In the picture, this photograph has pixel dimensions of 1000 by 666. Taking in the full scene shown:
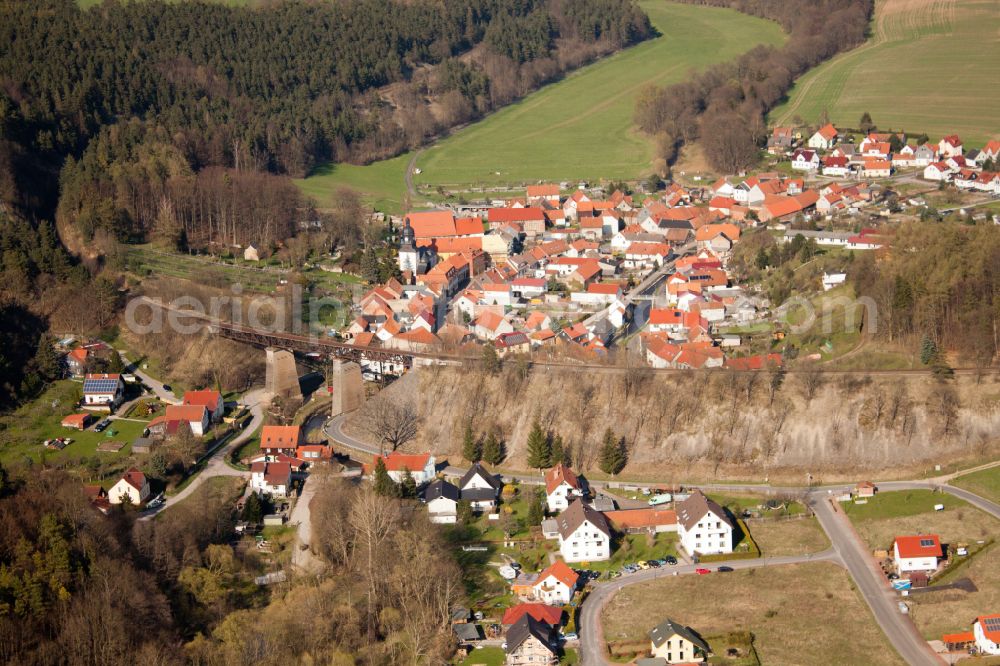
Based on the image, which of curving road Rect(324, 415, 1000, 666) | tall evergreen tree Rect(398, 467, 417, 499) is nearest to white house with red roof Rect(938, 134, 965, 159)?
curving road Rect(324, 415, 1000, 666)

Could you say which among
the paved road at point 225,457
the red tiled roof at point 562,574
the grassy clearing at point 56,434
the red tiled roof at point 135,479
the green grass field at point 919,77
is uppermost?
the green grass field at point 919,77

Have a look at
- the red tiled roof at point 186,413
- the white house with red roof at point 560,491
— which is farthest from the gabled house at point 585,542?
the red tiled roof at point 186,413

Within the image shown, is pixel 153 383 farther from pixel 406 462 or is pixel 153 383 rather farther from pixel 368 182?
pixel 368 182

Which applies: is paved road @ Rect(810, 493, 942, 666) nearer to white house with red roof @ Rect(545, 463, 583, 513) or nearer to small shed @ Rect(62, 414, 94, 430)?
white house with red roof @ Rect(545, 463, 583, 513)

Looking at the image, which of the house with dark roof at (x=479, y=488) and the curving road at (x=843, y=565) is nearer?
the curving road at (x=843, y=565)

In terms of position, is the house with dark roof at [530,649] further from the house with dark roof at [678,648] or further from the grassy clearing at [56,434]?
the grassy clearing at [56,434]

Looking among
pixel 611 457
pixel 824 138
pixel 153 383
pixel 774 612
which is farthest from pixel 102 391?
pixel 824 138

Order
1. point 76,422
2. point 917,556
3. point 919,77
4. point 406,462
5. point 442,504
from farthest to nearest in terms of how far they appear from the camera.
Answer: point 919,77 < point 76,422 < point 406,462 < point 442,504 < point 917,556

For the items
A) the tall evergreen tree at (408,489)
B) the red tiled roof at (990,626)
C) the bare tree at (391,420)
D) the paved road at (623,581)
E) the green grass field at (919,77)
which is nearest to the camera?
the red tiled roof at (990,626)
